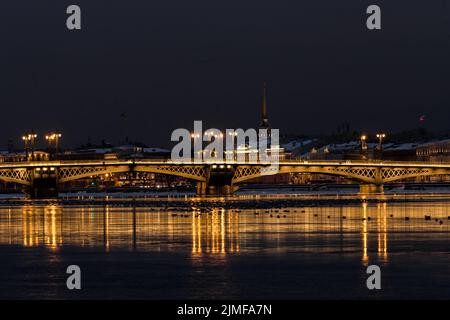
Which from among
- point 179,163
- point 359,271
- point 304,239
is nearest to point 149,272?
point 359,271

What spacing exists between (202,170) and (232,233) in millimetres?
105066

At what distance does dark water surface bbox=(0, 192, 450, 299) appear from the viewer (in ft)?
99.9

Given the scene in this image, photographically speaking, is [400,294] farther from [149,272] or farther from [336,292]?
[149,272]

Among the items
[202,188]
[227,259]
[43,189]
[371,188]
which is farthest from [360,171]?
[227,259]

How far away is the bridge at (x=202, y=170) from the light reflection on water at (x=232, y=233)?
7387 cm

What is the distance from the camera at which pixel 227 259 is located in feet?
127

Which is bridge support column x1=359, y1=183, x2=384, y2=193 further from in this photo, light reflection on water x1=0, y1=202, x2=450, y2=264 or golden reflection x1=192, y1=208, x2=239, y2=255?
golden reflection x1=192, y1=208, x2=239, y2=255

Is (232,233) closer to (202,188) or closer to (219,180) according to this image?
(219,180)

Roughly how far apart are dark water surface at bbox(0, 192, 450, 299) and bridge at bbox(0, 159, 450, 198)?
84293 millimetres

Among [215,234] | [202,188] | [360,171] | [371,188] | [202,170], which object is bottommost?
[215,234]

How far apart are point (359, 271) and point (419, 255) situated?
6029mm

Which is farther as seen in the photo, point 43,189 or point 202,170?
point 202,170

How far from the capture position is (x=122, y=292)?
30219mm

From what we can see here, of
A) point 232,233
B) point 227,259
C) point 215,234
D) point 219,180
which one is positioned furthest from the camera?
point 219,180
